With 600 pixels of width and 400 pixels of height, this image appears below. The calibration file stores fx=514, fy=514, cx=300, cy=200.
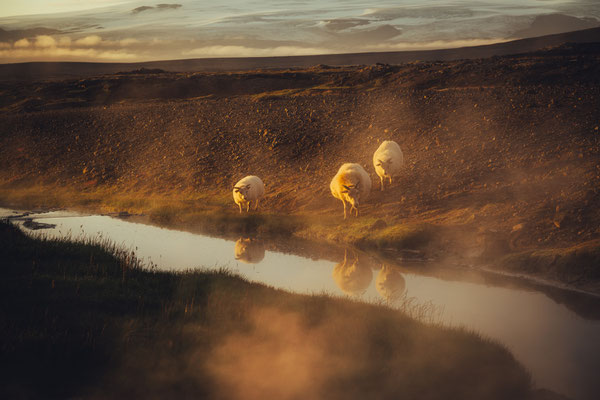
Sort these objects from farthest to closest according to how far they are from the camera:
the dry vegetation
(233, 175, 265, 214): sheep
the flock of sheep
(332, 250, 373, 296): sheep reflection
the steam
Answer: (233, 175, 265, 214): sheep < the flock of sheep < the dry vegetation < (332, 250, 373, 296): sheep reflection < the steam

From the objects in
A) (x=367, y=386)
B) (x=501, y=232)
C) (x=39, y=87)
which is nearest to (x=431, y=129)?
(x=501, y=232)

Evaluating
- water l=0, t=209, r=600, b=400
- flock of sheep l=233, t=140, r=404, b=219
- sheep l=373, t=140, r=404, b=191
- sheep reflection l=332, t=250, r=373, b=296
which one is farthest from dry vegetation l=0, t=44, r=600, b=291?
sheep reflection l=332, t=250, r=373, b=296

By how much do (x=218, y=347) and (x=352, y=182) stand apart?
563 inches

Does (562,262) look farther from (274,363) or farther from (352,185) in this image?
(274,363)

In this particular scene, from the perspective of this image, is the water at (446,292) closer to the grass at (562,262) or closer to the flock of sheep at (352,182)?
the grass at (562,262)

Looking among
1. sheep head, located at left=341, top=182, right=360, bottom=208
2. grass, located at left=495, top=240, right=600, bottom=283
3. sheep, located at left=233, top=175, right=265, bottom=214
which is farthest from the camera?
sheep, located at left=233, top=175, right=265, bottom=214

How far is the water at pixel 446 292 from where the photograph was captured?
10773mm

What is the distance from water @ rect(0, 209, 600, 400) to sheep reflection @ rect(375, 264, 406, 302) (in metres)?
0.03

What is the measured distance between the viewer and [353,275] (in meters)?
17.4

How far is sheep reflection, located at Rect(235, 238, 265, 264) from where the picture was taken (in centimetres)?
1966

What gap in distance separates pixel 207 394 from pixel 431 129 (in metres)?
29.1

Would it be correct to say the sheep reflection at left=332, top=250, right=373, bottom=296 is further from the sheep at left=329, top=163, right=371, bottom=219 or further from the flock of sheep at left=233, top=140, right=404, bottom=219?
the flock of sheep at left=233, top=140, right=404, bottom=219

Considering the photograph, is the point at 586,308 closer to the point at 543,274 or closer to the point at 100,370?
the point at 543,274

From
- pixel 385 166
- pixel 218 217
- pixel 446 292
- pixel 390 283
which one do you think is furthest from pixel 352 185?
pixel 446 292
